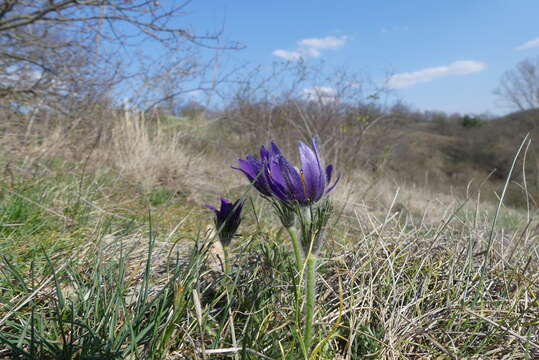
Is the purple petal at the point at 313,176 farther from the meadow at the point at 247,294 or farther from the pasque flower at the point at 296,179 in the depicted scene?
the meadow at the point at 247,294

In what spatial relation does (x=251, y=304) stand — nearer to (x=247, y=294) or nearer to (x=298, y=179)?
(x=247, y=294)

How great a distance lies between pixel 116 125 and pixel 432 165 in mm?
25455

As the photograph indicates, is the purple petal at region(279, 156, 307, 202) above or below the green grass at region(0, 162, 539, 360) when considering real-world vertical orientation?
above

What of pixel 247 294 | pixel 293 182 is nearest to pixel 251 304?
pixel 247 294

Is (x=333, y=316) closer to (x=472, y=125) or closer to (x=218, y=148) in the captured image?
(x=218, y=148)

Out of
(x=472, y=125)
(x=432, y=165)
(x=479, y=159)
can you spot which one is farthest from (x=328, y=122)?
(x=472, y=125)

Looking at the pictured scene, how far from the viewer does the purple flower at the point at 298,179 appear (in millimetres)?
857

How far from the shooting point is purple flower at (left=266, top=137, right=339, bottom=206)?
857 millimetres

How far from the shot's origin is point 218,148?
650cm

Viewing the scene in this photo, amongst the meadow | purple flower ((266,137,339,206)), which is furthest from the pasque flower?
the meadow

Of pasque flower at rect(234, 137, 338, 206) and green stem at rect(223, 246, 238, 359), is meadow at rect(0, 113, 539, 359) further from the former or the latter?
pasque flower at rect(234, 137, 338, 206)

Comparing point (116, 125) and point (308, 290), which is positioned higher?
point (116, 125)

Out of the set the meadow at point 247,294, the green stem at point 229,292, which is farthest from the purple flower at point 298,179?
the green stem at point 229,292

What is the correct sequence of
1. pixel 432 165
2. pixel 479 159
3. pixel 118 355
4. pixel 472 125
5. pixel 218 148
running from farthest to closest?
pixel 472 125, pixel 479 159, pixel 432 165, pixel 218 148, pixel 118 355
